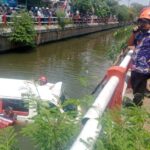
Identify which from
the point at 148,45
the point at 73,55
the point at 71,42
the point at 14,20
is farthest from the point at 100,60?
the point at 148,45

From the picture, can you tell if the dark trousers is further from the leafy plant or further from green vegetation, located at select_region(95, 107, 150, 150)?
the leafy plant

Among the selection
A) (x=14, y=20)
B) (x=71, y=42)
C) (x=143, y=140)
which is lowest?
(x=71, y=42)

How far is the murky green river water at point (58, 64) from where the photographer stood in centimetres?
1836

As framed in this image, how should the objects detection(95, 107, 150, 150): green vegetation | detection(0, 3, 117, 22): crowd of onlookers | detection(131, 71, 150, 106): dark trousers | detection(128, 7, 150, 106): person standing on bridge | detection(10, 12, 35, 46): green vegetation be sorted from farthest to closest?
detection(0, 3, 117, 22): crowd of onlookers → detection(10, 12, 35, 46): green vegetation → detection(131, 71, 150, 106): dark trousers → detection(128, 7, 150, 106): person standing on bridge → detection(95, 107, 150, 150): green vegetation

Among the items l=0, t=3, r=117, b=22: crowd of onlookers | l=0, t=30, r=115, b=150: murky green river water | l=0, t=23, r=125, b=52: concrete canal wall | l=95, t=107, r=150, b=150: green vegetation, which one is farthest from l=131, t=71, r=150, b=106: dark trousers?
l=0, t=3, r=117, b=22: crowd of onlookers

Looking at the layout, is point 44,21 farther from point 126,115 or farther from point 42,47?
point 126,115

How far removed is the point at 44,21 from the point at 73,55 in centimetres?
534

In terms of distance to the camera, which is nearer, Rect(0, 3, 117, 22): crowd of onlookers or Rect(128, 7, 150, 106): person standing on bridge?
Rect(128, 7, 150, 106): person standing on bridge

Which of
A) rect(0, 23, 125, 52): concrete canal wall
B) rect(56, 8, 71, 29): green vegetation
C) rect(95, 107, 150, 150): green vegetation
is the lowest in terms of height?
rect(0, 23, 125, 52): concrete canal wall

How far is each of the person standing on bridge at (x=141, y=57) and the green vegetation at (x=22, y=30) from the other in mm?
21591

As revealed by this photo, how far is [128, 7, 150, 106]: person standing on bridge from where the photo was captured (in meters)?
4.03

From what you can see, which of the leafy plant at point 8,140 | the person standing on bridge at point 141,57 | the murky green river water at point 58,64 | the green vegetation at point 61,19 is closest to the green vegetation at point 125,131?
the leafy plant at point 8,140

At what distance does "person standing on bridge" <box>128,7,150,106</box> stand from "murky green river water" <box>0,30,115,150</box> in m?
9.97

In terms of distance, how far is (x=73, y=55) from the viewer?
27.7m
